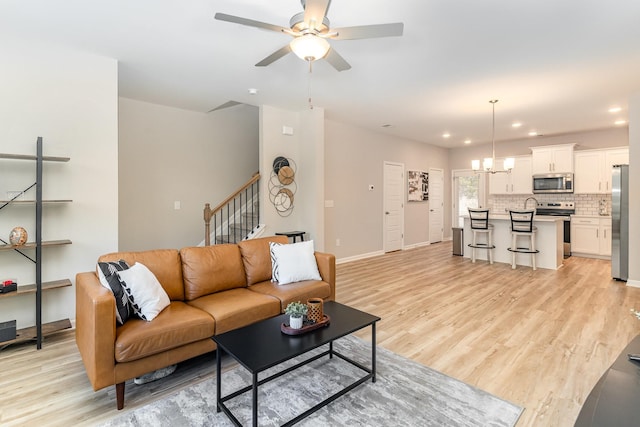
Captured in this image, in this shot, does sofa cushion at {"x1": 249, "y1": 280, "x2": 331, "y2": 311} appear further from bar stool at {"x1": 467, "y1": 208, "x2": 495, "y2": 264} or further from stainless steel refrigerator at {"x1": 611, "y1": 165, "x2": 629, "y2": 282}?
stainless steel refrigerator at {"x1": 611, "y1": 165, "x2": 629, "y2": 282}

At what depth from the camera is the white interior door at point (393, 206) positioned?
718 cm

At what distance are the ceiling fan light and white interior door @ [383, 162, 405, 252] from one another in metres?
5.15

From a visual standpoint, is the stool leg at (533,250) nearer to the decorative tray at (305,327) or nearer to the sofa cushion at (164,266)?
the decorative tray at (305,327)

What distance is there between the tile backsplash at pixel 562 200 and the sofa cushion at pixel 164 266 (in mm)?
7889

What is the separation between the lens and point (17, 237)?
2.75m

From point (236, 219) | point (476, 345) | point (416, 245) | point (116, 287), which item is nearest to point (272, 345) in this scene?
point (116, 287)

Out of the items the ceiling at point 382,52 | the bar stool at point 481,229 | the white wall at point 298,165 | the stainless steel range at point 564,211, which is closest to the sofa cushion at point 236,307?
the ceiling at point 382,52

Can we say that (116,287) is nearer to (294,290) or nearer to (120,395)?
(120,395)

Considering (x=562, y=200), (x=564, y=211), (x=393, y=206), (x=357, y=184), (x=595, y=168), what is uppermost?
(x=595, y=168)

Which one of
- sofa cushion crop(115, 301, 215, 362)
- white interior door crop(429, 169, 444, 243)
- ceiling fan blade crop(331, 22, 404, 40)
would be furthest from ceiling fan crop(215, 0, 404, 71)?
white interior door crop(429, 169, 444, 243)

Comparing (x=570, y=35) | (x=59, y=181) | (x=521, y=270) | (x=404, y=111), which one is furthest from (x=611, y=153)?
(x=59, y=181)

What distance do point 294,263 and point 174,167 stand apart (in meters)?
3.27

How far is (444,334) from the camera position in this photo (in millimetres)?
2977

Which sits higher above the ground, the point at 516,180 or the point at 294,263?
the point at 516,180
